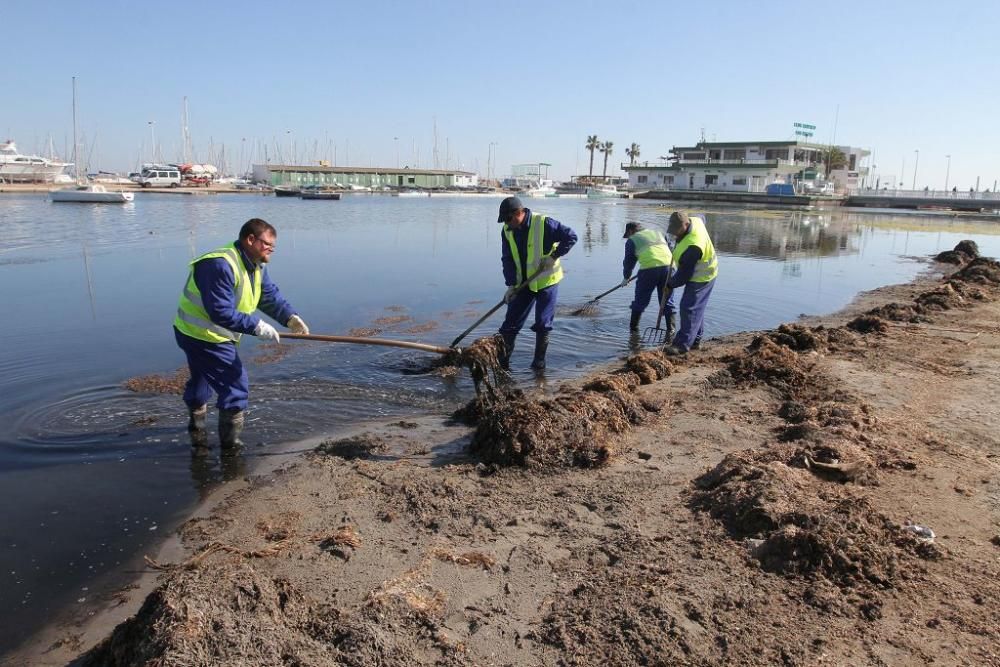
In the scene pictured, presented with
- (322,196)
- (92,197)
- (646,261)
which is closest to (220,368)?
(646,261)

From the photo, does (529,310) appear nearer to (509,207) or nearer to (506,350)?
(506,350)

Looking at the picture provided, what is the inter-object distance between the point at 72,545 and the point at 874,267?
21.2 meters

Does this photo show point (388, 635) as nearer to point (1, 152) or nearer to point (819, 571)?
point (819, 571)

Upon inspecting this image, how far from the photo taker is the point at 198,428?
5562mm

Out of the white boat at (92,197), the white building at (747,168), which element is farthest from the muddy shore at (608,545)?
the white building at (747,168)

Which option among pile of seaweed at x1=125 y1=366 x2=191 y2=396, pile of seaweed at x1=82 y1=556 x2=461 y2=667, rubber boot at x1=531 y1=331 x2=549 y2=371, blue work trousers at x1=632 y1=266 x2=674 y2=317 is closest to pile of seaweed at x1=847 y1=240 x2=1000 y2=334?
blue work trousers at x1=632 y1=266 x2=674 y2=317

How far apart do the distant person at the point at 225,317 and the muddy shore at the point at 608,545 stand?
0.70 metres

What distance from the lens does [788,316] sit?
12219mm

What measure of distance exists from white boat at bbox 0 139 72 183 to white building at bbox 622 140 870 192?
69841 millimetres

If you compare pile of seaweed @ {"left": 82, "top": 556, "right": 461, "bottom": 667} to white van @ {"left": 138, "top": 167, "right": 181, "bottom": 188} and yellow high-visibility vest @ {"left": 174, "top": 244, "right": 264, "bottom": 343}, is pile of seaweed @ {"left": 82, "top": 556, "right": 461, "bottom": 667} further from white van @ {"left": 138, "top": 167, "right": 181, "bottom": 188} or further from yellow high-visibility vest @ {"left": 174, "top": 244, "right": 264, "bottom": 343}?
white van @ {"left": 138, "top": 167, "right": 181, "bottom": 188}

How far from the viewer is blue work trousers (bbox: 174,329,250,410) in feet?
16.1

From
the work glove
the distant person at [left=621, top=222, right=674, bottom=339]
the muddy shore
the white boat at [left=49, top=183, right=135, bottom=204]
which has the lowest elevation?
the muddy shore

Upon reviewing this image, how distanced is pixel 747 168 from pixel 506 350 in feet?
241

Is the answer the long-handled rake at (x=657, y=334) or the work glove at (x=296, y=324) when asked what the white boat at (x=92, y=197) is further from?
the work glove at (x=296, y=324)
